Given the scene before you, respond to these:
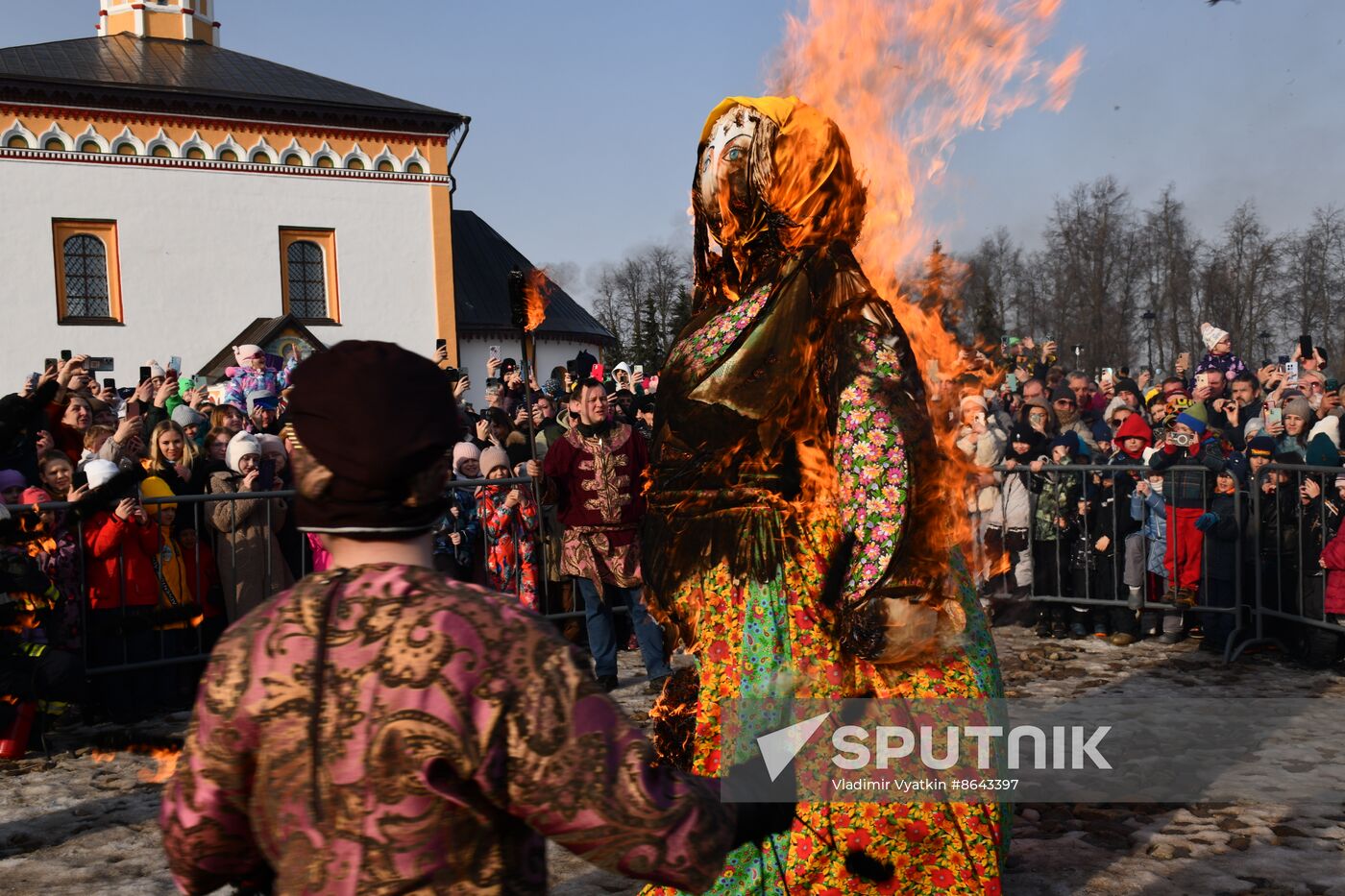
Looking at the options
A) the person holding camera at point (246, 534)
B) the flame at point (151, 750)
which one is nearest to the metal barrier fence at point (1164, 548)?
the person holding camera at point (246, 534)

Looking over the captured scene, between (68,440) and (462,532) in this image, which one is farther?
(462,532)

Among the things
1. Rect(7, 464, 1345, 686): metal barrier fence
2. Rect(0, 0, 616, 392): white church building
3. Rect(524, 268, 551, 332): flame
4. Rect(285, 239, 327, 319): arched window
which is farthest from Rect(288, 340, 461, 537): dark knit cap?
Rect(285, 239, 327, 319): arched window

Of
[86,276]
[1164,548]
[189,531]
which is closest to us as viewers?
[189,531]

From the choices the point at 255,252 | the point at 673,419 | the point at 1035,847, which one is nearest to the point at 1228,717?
the point at 1035,847

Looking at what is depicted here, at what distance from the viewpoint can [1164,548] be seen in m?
9.49

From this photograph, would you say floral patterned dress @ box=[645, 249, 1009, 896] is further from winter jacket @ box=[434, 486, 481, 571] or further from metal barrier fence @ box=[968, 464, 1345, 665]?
winter jacket @ box=[434, 486, 481, 571]

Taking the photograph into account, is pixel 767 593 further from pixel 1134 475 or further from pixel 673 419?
pixel 1134 475

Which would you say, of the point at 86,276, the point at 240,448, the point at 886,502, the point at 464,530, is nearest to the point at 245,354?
the point at 240,448

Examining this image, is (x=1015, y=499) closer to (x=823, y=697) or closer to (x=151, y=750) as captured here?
(x=823, y=697)

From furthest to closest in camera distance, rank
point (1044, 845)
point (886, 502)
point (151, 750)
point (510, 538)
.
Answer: point (510, 538) → point (1044, 845) → point (886, 502) → point (151, 750)

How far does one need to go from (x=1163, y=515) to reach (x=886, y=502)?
692 centimetres

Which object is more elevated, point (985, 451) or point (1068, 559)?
point (985, 451)

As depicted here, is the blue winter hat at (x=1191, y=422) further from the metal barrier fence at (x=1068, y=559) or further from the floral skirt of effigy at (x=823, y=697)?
the floral skirt of effigy at (x=823, y=697)

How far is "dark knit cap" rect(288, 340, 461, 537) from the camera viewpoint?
1.81 meters
